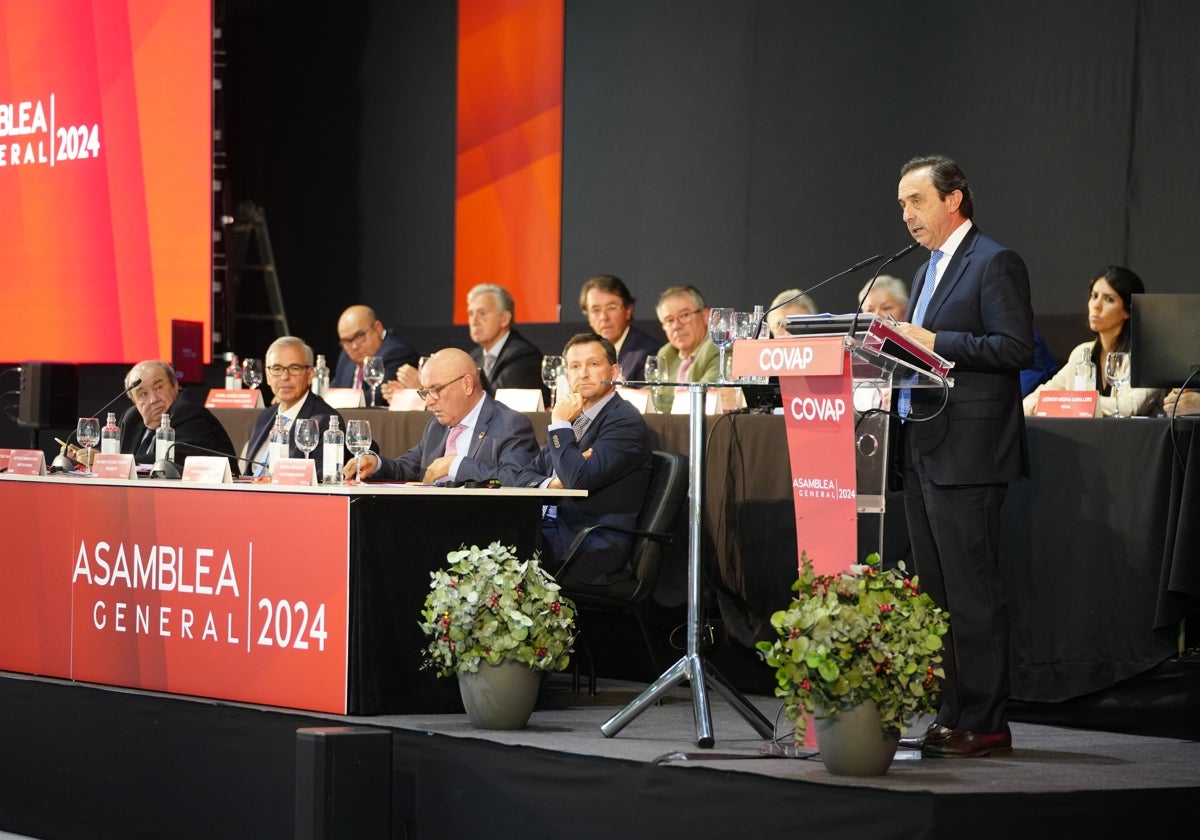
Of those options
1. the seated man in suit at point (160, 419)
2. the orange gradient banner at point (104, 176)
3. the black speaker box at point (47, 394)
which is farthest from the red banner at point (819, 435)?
the orange gradient banner at point (104, 176)

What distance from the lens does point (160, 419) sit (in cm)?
623

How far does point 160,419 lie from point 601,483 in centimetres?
210

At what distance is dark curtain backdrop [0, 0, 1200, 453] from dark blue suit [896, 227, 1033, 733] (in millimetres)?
2962

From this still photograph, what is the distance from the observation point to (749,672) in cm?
525

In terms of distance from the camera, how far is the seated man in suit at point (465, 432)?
517 cm

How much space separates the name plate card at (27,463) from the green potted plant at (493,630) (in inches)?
65.9

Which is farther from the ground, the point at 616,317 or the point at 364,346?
the point at 616,317

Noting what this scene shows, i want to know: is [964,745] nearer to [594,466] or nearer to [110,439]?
[594,466]

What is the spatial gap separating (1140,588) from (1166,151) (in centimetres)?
269

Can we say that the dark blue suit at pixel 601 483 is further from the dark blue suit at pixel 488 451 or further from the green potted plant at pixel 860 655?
the green potted plant at pixel 860 655

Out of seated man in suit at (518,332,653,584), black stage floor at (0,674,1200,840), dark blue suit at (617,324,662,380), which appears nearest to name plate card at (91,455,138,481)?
black stage floor at (0,674,1200,840)

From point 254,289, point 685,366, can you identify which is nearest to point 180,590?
point 685,366

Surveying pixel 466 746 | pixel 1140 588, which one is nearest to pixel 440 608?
pixel 466 746

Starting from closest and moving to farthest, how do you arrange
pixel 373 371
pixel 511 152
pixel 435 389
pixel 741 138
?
pixel 435 389
pixel 373 371
pixel 741 138
pixel 511 152
